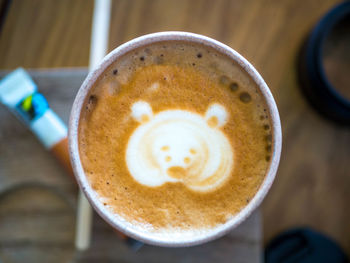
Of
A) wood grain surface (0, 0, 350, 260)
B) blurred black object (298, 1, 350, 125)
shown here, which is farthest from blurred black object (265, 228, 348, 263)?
blurred black object (298, 1, 350, 125)

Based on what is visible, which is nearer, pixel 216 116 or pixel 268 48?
pixel 216 116

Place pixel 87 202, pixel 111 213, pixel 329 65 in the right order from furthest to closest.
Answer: pixel 329 65 → pixel 87 202 → pixel 111 213

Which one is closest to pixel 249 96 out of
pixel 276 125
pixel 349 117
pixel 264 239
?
pixel 276 125

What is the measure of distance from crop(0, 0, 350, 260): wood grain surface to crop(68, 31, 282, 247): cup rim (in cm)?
31

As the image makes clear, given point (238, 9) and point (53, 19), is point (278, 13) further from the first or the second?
point (53, 19)

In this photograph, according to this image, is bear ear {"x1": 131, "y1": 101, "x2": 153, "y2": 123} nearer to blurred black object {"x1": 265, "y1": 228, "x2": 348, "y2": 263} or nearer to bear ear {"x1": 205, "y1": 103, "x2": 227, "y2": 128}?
bear ear {"x1": 205, "y1": 103, "x2": 227, "y2": 128}

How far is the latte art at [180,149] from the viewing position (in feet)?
1.47

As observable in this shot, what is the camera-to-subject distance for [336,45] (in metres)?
0.70

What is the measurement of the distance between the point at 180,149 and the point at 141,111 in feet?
0.24

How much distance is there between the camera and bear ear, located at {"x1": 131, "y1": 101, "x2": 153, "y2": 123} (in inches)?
17.6

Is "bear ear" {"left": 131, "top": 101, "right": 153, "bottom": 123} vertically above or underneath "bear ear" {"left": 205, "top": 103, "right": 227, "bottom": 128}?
underneath

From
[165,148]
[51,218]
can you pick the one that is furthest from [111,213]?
[51,218]

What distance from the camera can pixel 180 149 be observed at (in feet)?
1.48

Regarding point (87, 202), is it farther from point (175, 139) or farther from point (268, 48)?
point (268, 48)
